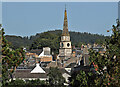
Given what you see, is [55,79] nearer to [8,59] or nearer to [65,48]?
[8,59]

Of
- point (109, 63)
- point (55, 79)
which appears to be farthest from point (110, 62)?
Result: point (55, 79)

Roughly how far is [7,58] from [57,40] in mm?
123779

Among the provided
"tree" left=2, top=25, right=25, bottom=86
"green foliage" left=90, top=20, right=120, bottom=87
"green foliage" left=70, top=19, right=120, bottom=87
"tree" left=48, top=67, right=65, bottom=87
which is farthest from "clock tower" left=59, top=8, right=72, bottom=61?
"green foliage" left=90, top=20, right=120, bottom=87

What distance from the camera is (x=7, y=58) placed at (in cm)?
1650

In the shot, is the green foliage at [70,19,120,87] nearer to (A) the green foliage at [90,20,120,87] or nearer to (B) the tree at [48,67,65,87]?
(A) the green foliage at [90,20,120,87]

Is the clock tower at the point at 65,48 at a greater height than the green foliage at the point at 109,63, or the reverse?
Result: the clock tower at the point at 65,48

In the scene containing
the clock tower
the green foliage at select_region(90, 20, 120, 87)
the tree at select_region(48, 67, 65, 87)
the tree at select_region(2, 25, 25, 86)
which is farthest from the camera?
the clock tower

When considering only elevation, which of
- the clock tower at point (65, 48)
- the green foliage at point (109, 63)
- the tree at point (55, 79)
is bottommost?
the tree at point (55, 79)

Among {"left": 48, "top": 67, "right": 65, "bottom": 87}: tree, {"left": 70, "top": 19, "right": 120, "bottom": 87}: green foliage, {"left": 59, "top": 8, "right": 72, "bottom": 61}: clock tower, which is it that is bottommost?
{"left": 48, "top": 67, "right": 65, "bottom": 87}: tree

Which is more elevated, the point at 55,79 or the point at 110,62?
the point at 110,62

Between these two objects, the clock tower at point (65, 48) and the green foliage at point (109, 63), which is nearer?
the green foliage at point (109, 63)

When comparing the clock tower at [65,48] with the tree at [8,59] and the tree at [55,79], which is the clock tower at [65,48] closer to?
the tree at [55,79]

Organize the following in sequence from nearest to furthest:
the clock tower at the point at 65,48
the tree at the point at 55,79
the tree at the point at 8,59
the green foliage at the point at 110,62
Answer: the green foliage at the point at 110,62 < the tree at the point at 8,59 < the tree at the point at 55,79 < the clock tower at the point at 65,48

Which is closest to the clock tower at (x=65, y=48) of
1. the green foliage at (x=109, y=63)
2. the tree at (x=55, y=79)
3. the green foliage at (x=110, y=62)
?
the tree at (x=55, y=79)
